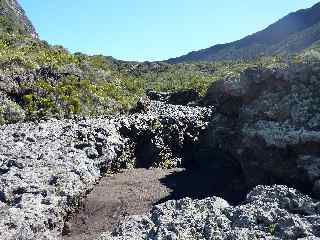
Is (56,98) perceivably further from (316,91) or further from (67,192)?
(316,91)

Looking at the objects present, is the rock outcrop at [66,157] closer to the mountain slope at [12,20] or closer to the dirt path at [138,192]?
the dirt path at [138,192]

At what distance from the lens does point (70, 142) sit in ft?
56.2

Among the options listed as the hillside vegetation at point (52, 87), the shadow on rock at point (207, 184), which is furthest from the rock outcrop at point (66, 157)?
the hillside vegetation at point (52, 87)

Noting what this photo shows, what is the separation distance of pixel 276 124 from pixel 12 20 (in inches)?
2092

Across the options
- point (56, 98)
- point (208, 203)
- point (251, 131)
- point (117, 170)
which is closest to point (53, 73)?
point (56, 98)

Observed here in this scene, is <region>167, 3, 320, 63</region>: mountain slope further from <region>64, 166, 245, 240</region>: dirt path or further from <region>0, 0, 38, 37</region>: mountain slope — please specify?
<region>64, 166, 245, 240</region>: dirt path

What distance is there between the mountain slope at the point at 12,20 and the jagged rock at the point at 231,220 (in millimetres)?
37525

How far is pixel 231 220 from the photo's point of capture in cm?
1073

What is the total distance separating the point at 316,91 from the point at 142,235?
790 cm

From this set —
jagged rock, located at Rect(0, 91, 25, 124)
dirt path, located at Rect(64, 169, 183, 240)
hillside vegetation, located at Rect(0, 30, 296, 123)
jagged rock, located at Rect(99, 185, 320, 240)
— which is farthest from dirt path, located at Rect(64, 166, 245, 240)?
jagged rock, located at Rect(0, 91, 25, 124)

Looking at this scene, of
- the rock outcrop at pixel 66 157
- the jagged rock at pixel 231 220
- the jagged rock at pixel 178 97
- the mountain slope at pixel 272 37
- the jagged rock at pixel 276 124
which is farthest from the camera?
the mountain slope at pixel 272 37

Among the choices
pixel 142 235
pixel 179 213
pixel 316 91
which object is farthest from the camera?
pixel 316 91

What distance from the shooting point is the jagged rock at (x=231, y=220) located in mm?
10109

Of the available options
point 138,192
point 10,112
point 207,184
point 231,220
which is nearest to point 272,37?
point 10,112
